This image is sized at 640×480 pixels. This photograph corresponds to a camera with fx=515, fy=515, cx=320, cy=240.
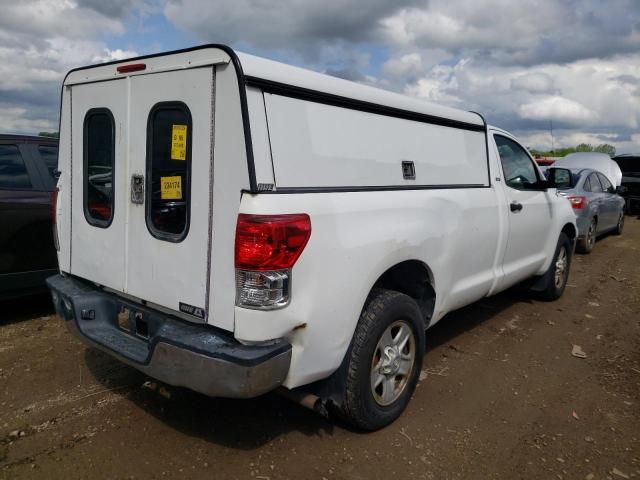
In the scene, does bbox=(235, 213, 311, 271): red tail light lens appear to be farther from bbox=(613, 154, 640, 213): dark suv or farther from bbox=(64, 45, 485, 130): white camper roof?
bbox=(613, 154, 640, 213): dark suv

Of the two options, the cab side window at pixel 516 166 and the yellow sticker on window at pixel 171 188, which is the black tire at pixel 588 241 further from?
the yellow sticker on window at pixel 171 188

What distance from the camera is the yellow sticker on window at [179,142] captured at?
2664mm

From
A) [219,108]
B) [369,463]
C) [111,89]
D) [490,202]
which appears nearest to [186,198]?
[219,108]

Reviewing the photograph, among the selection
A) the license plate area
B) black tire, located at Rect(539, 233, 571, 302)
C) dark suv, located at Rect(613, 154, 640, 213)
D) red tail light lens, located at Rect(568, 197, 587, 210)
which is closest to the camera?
the license plate area

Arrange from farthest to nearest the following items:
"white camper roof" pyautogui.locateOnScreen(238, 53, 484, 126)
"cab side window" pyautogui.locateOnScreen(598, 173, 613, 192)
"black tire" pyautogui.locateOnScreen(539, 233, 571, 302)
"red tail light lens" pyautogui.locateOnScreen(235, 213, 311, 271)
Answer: "cab side window" pyautogui.locateOnScreen(598, 173, 613, 192), "black tire" pyautogui.locateOnScreen(539, 233, 571, 302), "white camper roof" pyautogui.locateOnScreen(238, 53, 484, 126), "red tail light lens" pyautogui.locateOnScreen(235, 213, 311, 271)

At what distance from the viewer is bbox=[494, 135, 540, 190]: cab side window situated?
4699 millimetres

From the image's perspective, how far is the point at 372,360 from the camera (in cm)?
295

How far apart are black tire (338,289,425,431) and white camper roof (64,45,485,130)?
3.93 feet

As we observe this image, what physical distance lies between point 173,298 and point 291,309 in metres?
0.73

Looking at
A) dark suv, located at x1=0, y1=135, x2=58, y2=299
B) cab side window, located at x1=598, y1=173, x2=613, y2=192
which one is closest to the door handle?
dark suv, located at x1=0, y1=135, x2=58, y2=299

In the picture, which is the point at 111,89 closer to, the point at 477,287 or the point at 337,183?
the point at 337,183

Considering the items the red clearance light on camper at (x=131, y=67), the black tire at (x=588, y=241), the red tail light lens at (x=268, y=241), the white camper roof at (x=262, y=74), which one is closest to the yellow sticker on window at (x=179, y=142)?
the white camper roof at (x=262, y=74)

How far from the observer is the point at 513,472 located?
2.83 m

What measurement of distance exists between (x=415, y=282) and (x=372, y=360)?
828 mm
